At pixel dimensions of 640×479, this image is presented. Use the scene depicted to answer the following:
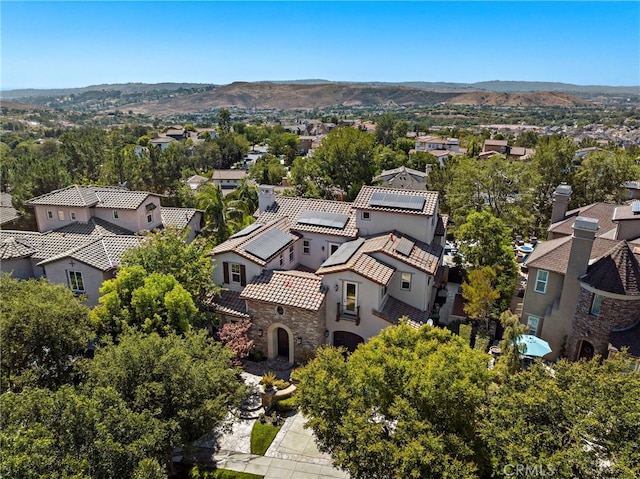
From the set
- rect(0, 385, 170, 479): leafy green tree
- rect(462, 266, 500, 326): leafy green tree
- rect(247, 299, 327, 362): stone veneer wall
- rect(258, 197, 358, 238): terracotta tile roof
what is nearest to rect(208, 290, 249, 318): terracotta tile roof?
rect(247, 299, 327, 362): stone veneer wall

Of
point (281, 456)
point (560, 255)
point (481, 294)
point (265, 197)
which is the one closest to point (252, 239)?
point (265, 197)

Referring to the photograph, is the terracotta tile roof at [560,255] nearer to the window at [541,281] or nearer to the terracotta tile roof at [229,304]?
the window at [541,281]

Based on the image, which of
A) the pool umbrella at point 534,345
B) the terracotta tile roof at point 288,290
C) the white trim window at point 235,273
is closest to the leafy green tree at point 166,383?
the terracotta tile roof at point 288,290

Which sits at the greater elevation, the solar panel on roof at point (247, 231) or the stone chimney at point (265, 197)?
the stone chimney at point (265, 197)

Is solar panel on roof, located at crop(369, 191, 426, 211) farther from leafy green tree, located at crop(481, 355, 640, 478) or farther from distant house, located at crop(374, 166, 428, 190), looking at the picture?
distant house, located at crop(374, 166, 428, 190)

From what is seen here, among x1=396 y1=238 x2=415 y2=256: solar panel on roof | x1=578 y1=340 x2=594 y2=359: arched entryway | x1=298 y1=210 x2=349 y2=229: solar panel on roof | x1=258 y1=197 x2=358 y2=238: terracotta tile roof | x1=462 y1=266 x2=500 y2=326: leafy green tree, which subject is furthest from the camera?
x1=298 y1=210 x2=349 y2=229: solar panel on roof

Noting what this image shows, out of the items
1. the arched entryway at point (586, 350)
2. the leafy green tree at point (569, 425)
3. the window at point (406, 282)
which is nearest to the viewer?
the leafy green tree at point (569, 425)
